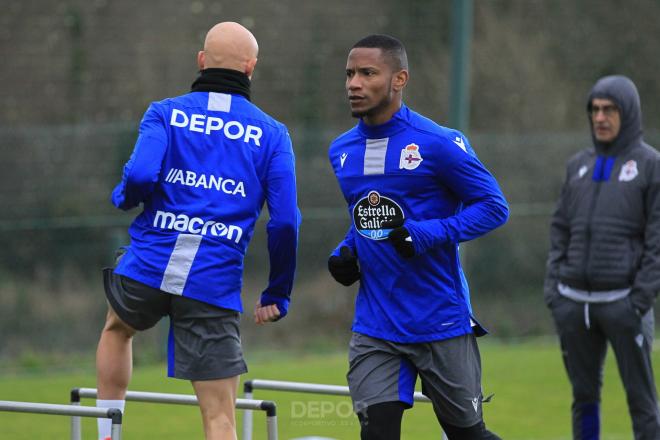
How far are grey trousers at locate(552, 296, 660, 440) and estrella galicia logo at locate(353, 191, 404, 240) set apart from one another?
7.65ft

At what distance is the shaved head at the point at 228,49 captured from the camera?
5.80m

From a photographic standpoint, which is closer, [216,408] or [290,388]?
[216,408]

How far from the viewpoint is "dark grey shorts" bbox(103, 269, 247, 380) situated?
559 centimetres

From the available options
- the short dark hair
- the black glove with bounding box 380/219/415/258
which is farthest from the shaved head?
the black glove with bounding box 380/219/415/258

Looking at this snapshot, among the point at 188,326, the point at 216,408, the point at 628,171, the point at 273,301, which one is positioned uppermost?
the point at 628,171

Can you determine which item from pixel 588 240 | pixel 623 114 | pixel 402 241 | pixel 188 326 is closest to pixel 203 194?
pixel 188 326

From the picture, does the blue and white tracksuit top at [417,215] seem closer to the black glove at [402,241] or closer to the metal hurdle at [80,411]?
the black glove at [402,241]

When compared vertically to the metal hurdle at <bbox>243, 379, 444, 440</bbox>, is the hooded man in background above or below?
above

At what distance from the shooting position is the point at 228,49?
580 cm

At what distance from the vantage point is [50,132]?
12.6 metres

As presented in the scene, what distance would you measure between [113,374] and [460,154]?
1793 millimetres

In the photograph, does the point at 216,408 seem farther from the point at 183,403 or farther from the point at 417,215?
the point at 417,215

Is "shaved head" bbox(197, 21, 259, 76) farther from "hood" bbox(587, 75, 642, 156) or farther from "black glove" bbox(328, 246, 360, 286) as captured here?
"hood" bbox(587, 75, 642, 156)

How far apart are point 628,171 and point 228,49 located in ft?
8.97
